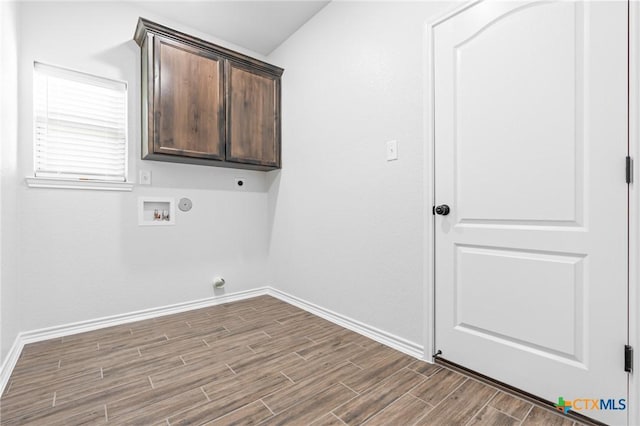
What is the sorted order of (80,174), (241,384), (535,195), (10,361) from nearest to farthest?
(535,195)
(241,384)
(10,361)
(80,174)

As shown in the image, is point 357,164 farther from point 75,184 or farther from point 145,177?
point 75,184

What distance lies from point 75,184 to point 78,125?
480 mm

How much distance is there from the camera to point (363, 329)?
2.12 m

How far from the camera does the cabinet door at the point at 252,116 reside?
2.63m

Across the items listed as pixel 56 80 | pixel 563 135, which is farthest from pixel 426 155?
pixel 56 80

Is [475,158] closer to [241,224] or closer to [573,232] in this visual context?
[573,232]

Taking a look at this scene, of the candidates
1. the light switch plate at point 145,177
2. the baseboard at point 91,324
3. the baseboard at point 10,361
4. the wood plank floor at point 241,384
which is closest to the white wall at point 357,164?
the wood plank floor at point 241,384

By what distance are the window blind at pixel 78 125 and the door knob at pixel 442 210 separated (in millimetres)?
2409

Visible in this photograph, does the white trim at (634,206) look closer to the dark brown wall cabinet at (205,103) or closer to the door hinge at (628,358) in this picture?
the door hinge at (628,358)

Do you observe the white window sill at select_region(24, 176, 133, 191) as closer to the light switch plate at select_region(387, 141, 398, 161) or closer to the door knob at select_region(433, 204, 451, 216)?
the light switch plate at select_region(387, 141, 398, 161)

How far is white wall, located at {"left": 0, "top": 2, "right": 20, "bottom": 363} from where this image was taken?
1.51 m

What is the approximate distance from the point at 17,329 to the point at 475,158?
3.00 meters

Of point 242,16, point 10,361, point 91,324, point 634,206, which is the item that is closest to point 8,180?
point 10,361

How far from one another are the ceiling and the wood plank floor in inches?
103
